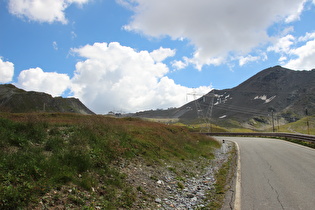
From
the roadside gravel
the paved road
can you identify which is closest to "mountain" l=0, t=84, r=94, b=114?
the roadside gravel

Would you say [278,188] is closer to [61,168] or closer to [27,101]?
[61,168]

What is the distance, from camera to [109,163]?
965 cm

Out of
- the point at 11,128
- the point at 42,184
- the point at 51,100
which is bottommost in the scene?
the point at 42,184

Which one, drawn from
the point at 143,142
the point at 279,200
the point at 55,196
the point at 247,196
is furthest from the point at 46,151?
the point at 279,200

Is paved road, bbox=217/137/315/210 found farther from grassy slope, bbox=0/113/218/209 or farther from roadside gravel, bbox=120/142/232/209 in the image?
grassy slope, bbox=0/113/218/209

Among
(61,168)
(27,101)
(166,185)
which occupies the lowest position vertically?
(166,185)

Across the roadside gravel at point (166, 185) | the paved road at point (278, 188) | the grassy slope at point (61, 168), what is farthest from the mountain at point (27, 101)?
the paved road at point (278, 188)

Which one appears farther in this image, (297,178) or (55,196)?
(297,178)

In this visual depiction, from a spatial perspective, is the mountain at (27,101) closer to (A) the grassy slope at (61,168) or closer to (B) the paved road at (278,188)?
(A) the grassy slope at (61,168)

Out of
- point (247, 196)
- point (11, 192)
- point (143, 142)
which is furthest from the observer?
point (143, 142)

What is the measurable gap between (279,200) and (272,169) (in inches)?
224

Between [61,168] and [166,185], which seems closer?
[61,168]

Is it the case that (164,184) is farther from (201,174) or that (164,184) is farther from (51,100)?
(51,100)

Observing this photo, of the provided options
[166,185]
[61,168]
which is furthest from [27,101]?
[61,168]
